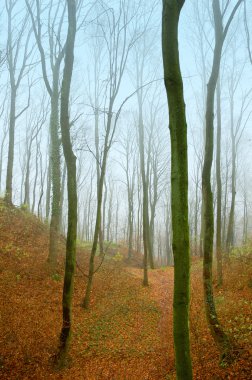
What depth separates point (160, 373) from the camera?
5.79 m

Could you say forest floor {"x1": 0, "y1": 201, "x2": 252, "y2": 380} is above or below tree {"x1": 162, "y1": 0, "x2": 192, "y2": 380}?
below

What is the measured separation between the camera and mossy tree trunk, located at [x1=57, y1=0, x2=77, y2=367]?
20.0ft

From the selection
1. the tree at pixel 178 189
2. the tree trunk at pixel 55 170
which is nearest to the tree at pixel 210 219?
the tree at pixel 178 189

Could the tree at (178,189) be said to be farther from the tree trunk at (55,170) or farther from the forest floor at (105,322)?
the tree trunk at (55,170)

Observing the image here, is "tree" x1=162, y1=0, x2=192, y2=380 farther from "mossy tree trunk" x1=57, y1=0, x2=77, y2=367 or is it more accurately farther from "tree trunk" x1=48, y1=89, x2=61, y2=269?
"tree trunk" x1=48, y1=89, x2=61, y2=269

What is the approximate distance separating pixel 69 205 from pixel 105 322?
4.41m

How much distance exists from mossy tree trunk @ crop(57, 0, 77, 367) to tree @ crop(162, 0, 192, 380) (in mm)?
3574

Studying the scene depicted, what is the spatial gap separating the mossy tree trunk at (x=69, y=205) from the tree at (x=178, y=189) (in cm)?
357

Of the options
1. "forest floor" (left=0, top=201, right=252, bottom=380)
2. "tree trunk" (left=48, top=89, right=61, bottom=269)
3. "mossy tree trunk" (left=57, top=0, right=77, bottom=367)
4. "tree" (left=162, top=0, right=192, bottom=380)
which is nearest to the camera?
"tree" (left=162, top=0, right=192, bottom=380)

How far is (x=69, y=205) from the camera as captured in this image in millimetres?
6512

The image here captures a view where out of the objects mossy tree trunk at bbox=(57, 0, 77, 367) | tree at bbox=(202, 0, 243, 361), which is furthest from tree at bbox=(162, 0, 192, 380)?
mossy tree trunk at bbox=(57, 0, 77, 367)

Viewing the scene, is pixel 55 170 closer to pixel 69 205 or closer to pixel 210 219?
pixel 69 205

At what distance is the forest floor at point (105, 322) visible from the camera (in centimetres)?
571

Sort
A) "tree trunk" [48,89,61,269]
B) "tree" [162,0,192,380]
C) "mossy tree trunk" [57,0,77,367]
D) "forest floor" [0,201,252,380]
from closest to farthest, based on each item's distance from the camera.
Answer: "tree" [162,0,192,380]
"forest floor" [0,201,252,380]
"mossy tree trunk" [57,0,77,367]
"tree trunk" [48,89,61,269]
